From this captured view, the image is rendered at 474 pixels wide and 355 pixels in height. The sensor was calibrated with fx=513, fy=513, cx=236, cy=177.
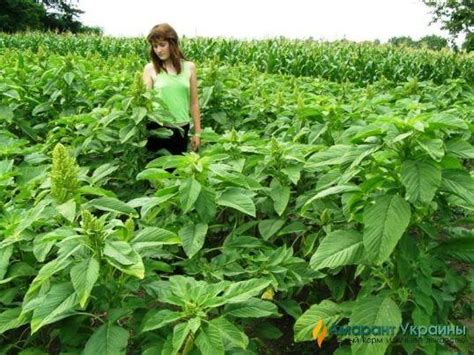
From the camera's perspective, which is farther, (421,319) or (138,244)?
(421,319)

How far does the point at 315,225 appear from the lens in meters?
2.40

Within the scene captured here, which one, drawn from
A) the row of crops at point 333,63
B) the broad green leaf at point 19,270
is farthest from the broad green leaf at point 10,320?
the row of crops at point 333,63

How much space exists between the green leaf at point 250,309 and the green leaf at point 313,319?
211 mm

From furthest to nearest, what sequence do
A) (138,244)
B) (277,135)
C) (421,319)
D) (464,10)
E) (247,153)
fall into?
(464,10) < (277,135) < (247,153) < (421,319) < (138,244)

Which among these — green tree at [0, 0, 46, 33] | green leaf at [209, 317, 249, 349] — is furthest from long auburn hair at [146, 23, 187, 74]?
green tree at [0, 0, 46, 33]

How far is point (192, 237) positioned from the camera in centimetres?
197

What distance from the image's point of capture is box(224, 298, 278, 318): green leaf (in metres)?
1.63

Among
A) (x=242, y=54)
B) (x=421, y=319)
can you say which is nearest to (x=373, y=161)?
(x=421, y=319)

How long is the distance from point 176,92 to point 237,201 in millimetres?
2294

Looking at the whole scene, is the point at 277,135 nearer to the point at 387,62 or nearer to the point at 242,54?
the point at 387,62

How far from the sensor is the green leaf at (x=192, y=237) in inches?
75.3

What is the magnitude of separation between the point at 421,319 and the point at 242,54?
12.3m

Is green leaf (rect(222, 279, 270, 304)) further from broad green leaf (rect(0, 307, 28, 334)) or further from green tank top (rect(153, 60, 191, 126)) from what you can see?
green tank top (rect(153, 60, 191, 126))

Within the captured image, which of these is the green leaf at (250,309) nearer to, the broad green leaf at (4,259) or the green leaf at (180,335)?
the green leaf at (180,335)
